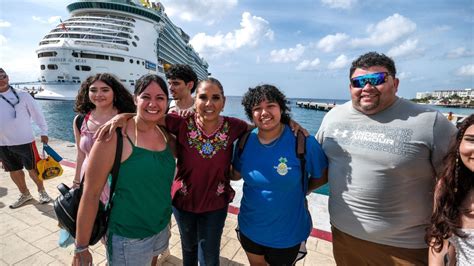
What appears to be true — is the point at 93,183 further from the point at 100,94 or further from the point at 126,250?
the point at 100,94

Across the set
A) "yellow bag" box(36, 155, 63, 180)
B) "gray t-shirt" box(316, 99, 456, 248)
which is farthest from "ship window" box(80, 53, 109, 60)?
"gray t-shirt" box(316, 99, 456, 248)

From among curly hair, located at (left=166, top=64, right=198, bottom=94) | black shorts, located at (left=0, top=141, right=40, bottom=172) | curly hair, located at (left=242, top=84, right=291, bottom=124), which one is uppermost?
curly hair, located at (left=166, top=64, right=198, bottom=94)

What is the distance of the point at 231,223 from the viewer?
370 cm

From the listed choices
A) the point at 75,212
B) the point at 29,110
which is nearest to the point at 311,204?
the point at 75,212

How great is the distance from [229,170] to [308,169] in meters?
0.76

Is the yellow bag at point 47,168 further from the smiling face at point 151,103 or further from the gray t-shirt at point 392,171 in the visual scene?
the gray t-shirt at point 392,171

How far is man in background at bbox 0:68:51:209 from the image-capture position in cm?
392

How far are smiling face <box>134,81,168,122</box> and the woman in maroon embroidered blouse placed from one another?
0.30 m

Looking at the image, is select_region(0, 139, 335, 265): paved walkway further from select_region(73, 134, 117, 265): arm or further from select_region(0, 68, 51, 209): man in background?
select_region(73, 134, 117, 265): arm

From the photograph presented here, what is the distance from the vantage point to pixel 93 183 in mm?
1588

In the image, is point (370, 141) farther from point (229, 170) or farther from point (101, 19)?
point (101, 19)

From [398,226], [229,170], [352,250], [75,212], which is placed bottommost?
[352,250]

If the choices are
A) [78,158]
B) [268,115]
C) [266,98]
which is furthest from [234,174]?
[78,158]

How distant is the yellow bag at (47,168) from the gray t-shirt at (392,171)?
4.66 meters
